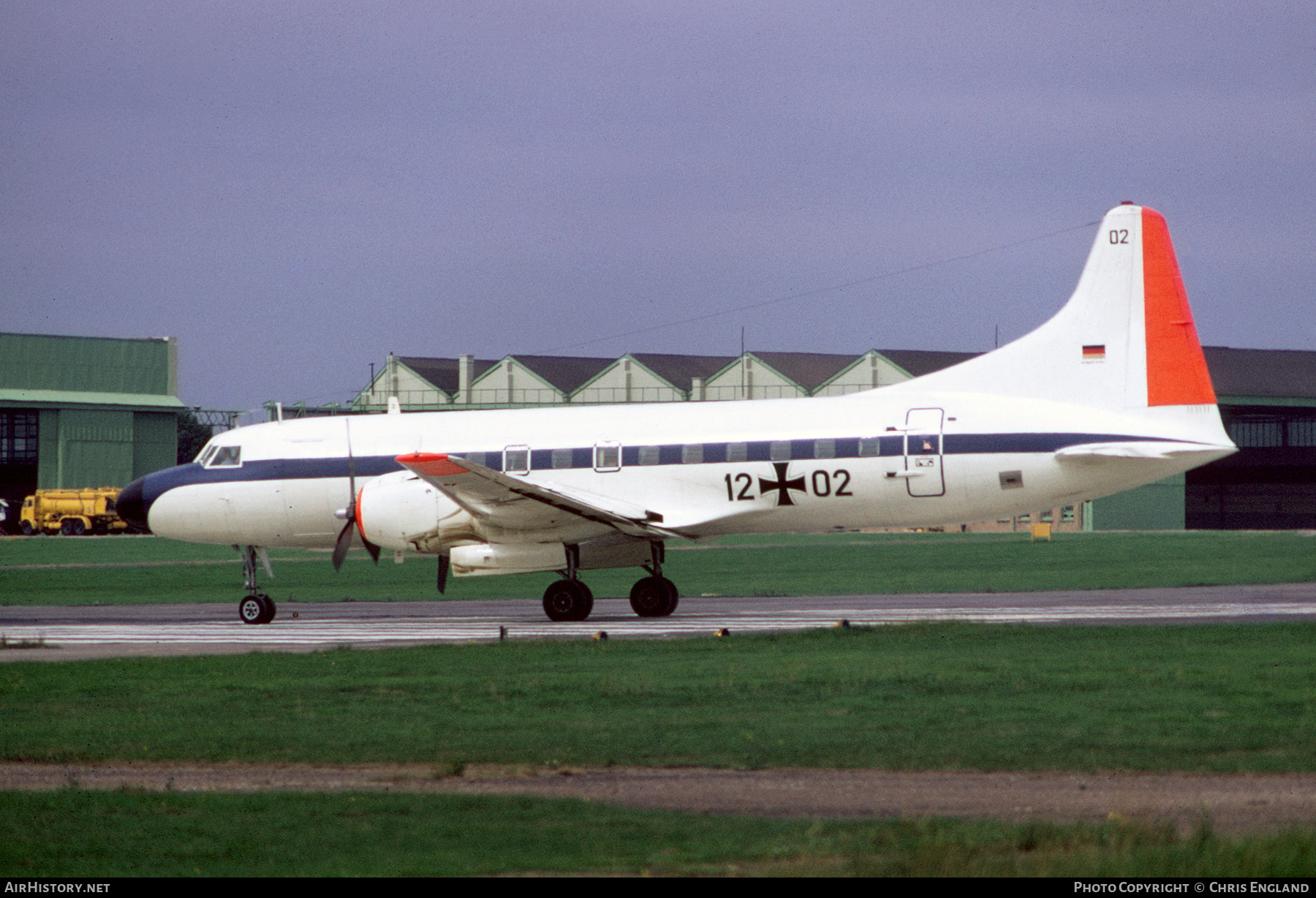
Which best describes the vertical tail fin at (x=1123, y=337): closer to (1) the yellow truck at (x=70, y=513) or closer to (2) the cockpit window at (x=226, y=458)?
(2) the cockpit window at (x=226, y=458)

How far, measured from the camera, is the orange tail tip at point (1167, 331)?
86.0 ft

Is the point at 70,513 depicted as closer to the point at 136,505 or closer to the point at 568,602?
the point at 136,505

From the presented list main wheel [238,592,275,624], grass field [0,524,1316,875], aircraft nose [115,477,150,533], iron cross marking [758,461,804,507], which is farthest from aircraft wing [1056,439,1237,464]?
aircraft nose [115,477,150,533]

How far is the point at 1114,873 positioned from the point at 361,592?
3442 centimetres

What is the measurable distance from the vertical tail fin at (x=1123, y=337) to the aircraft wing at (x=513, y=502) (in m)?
7.48

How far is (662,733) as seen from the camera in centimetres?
1416

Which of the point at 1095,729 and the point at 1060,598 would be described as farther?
the point at 1060,598

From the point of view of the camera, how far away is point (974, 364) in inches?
1110

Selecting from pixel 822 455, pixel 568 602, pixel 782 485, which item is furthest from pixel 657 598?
pixel 822 455

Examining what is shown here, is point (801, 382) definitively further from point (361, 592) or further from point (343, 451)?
point (343, 451)

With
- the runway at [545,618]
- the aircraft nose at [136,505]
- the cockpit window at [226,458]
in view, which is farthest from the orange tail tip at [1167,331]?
the aircraft nose at [136,505]

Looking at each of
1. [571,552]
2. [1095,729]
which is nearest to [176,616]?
[571,552]

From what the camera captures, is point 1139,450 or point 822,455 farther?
point 822,455

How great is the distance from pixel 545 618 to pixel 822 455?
6.71 meters
